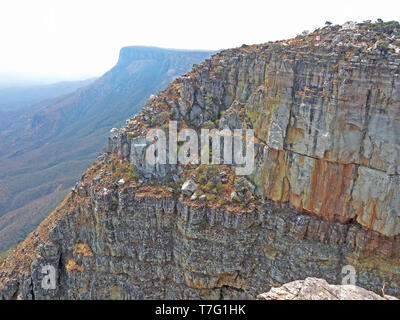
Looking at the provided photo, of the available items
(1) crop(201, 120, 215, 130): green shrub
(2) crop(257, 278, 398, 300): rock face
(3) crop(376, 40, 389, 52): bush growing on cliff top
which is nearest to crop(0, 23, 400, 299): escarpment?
(3) crop(376, 40, 389, 52): bush growing on cliff top

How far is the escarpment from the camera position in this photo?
2684 cm

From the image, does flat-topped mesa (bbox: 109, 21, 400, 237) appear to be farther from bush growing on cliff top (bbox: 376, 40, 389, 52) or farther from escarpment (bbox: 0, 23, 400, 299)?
escarpment (bbox: 0, 23, 400, 299)

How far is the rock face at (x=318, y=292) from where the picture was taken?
13.7 metres

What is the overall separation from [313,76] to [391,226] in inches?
631

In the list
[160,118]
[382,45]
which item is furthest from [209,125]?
[382,45]

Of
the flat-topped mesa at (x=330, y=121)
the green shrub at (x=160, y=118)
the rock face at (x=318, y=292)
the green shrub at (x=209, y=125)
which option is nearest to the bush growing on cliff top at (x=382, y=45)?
the flat-topped mesa at (x=330, y=121)

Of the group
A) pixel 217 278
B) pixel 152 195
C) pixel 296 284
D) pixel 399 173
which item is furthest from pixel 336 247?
pixel 152 195

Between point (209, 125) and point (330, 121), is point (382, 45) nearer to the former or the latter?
point (330, 121)

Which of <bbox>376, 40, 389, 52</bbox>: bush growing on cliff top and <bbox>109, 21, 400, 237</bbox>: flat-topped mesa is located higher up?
<bbox>376, 40, 389, 52</bbox>: bush growing on cliff top

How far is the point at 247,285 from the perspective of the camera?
1324 inches

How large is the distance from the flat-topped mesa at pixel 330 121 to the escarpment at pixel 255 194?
0.11 meters

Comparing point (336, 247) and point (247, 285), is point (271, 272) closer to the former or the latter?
point (247, 285)

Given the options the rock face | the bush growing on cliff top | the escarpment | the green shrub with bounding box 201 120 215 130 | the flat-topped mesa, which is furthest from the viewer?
the green shrub with bounding box 201 120 215 130

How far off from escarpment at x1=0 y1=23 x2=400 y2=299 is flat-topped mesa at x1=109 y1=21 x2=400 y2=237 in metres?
0.11
